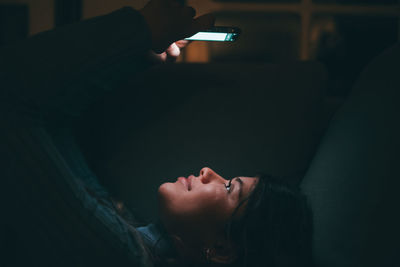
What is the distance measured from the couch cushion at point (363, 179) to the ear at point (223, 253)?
21cm

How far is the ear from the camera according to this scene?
0.81 metres

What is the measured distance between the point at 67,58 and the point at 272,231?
0.67 m

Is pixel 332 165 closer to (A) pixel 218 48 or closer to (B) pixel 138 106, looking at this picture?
(B) pixel 138 106

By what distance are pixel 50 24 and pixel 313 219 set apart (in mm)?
1516

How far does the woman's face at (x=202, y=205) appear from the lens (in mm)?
824

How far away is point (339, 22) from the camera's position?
5.60 ft

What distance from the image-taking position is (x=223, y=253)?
2.70 feet

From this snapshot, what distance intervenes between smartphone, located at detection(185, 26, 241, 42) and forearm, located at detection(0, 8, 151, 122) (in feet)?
0.56

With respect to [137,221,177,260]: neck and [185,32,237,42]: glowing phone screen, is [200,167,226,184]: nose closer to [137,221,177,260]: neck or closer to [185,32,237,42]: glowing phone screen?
[137,221,177,260]: neck

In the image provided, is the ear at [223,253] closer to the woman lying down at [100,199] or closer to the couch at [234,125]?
the woman lying down at [100,199]

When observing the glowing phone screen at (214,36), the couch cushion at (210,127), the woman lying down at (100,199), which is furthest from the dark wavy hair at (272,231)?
the glowing phone screen at (214,36)

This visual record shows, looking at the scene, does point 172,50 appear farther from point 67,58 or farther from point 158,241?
point 158,241

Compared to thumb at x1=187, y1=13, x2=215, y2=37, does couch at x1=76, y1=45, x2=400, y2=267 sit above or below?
below

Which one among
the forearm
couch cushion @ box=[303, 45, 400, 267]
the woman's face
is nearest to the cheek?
the woman's face
